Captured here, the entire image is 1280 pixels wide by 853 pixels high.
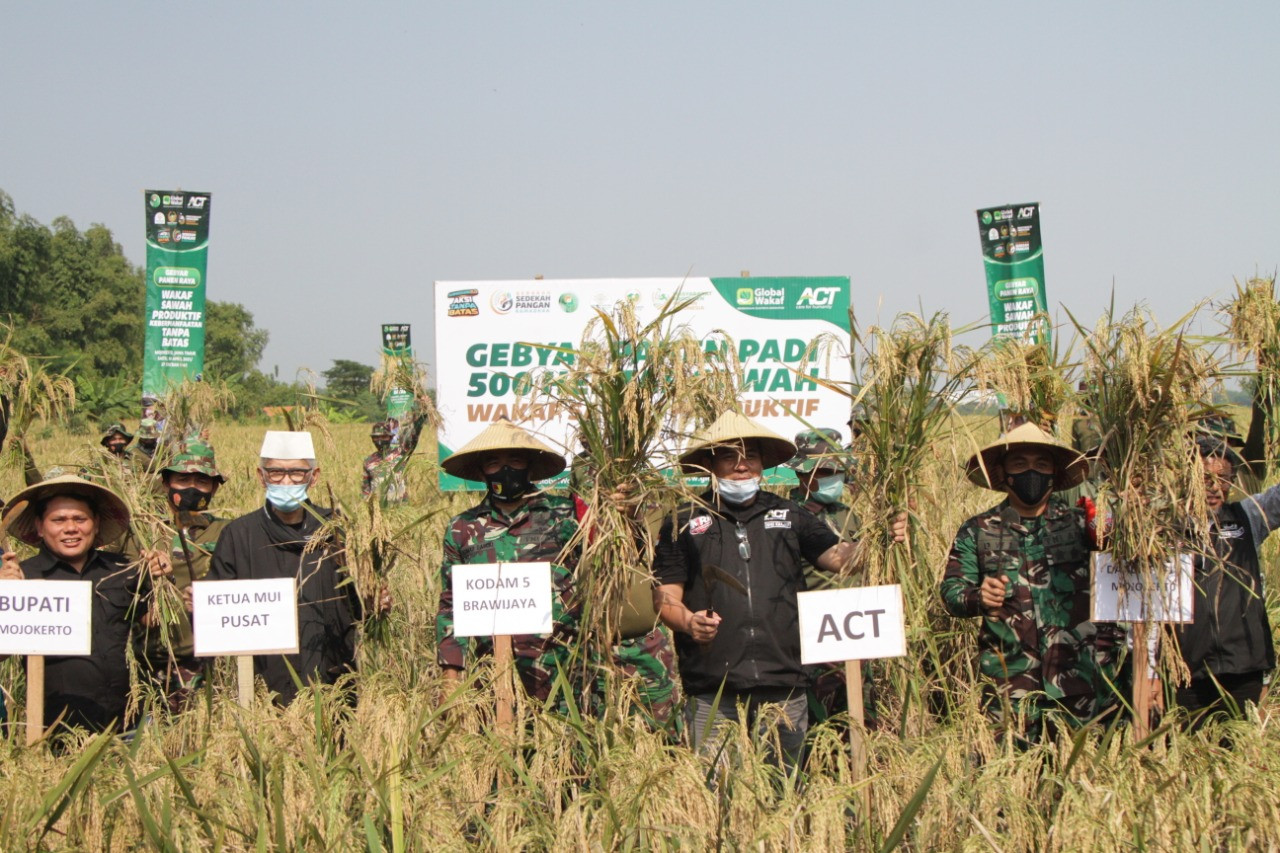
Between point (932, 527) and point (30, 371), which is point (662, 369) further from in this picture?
point (30, 371)

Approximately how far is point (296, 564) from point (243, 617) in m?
0.54

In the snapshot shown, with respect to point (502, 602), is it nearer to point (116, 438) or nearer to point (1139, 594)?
point (1139, 594)

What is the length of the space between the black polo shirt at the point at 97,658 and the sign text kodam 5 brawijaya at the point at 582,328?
5.60m

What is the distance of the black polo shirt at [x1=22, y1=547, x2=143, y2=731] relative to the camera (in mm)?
4137

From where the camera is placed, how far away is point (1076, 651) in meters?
4.14

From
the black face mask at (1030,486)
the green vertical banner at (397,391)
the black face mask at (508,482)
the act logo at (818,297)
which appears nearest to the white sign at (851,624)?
the black face mask at (1030,486)

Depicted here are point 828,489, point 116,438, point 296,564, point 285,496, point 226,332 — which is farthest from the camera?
point 226,332

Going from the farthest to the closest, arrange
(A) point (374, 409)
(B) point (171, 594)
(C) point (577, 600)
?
(A) point (374, 409) < (B) point (171, 594) < (C) point (577, 600)

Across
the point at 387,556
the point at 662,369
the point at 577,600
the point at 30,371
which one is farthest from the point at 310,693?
the point at 30,371

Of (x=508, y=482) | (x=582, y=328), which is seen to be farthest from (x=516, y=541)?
(x=582, y=328)

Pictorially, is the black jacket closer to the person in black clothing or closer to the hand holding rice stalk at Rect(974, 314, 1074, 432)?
the hand holding rice stalk at Rect(974, 314, 1074, 432)

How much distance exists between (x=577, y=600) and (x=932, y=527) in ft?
4.44

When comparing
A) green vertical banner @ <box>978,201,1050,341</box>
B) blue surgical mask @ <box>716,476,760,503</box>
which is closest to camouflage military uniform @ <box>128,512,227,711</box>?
blue surgical mask @ <box>716,476,760,503</box>

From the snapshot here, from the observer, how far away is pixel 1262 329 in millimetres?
4488
